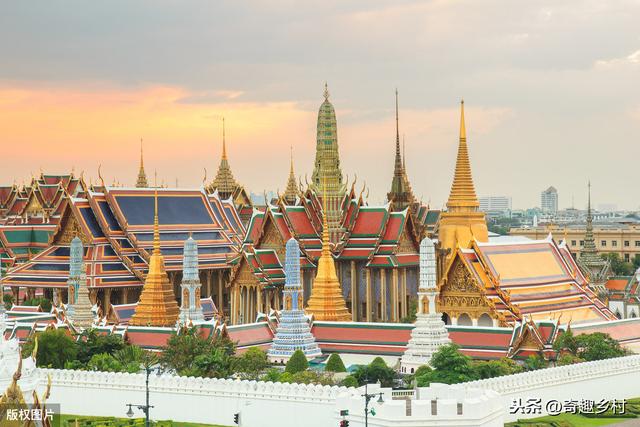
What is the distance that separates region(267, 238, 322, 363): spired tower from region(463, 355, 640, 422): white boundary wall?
9.11m

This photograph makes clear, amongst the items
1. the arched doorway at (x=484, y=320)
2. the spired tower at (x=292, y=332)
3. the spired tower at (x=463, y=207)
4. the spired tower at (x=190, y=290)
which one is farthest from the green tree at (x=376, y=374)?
the spired tower at (x=463, y=207)

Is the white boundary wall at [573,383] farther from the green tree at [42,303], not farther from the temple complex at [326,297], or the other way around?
the green tree at [42,303]

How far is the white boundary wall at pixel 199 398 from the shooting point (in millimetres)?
36000

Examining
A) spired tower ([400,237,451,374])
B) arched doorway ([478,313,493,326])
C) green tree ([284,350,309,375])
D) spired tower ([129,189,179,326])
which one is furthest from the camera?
spired tower ([129,189,179,326])

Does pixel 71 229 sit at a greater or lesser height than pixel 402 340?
greater

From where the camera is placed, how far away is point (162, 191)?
69188 millimetres

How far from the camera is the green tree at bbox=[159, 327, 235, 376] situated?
40500mm

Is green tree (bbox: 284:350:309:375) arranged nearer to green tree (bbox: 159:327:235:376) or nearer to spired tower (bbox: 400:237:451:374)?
green tree (bbox: 159:327:235:376)

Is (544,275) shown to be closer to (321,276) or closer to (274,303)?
(321,276)

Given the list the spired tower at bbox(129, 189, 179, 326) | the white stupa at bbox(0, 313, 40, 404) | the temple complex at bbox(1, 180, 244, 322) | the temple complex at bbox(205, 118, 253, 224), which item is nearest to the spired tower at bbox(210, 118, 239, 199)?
the temple complex at bbox(205, 118, 253, 224)

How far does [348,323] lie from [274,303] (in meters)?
11.9

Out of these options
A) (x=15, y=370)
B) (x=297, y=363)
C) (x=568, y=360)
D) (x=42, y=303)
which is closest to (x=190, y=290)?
(x=297, y=363)

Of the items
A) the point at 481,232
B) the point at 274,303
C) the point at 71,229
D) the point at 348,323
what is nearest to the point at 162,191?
the point at 71,229

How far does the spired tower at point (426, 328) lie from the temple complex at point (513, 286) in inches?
129
